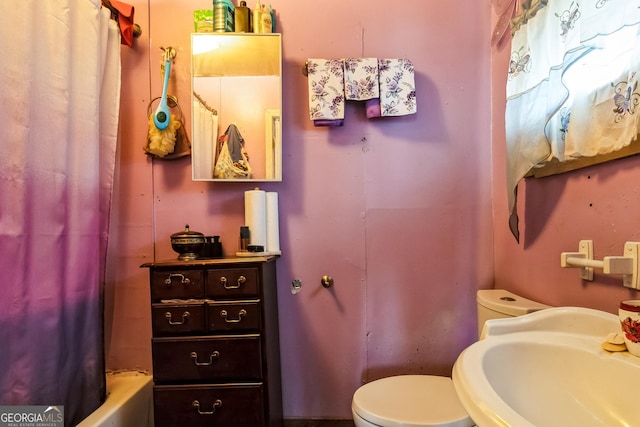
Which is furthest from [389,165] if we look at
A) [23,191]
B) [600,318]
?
[23,191]

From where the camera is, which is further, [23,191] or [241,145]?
[241,145]

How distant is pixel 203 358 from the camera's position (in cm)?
125

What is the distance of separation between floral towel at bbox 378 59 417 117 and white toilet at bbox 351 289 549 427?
869mm

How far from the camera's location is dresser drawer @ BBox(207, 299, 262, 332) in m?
1.26

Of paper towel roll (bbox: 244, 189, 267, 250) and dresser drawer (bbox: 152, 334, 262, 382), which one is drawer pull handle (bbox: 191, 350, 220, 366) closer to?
dresser drawer (bbox: 152, 334, 262, 382)

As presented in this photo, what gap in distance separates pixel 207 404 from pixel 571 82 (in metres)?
1.58

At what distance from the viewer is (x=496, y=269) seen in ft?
5.30

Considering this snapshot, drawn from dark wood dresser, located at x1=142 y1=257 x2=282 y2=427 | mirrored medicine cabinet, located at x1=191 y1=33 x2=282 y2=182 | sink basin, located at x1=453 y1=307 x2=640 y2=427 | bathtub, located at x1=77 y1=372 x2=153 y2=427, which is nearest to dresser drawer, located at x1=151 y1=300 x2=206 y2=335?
dark wood dresser, located at x1=142 y1=257 x2=282 y2=427

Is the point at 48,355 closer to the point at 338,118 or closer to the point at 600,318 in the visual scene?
the point at 338,118

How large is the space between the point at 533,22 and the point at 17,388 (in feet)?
6.70

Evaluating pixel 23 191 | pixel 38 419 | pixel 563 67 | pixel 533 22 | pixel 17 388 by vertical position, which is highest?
pixel 533 22

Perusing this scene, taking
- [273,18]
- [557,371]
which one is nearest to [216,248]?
[273,18]

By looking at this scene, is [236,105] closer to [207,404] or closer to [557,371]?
[207,404]

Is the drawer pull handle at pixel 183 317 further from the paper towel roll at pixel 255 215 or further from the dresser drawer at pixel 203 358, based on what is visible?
the paper towel roll at pixel 255 215
